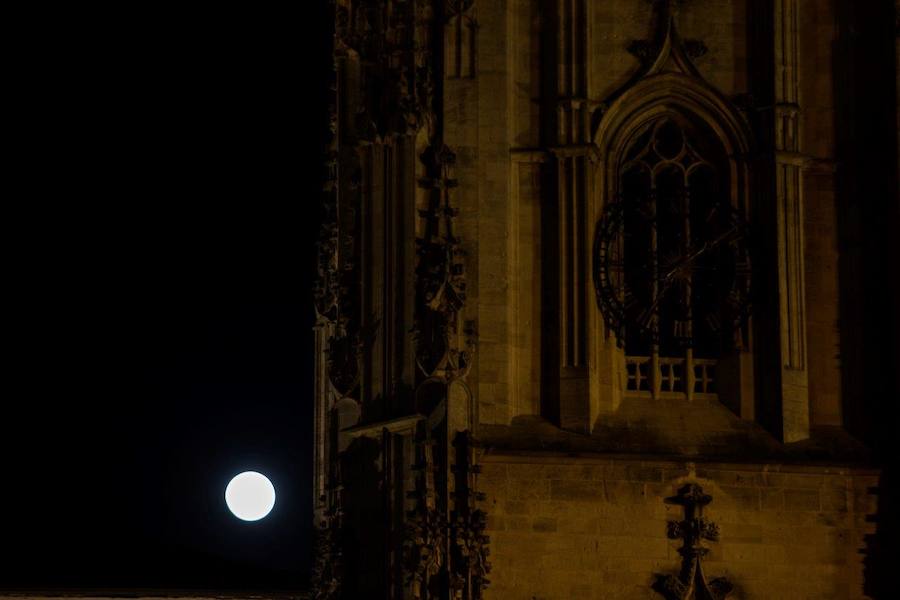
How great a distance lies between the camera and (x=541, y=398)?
21.6m

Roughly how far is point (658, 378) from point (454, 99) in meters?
3.98

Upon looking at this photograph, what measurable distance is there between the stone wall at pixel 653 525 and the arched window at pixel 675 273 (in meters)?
1.23

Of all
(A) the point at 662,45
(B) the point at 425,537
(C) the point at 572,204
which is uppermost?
(A) the point at 662,45

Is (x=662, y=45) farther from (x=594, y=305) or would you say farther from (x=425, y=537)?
(x=425, y=537)

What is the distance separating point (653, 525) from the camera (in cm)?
2111

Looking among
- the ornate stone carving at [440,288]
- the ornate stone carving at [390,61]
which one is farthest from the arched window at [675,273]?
the ornate stone carving at [390,61]

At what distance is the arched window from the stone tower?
3cm

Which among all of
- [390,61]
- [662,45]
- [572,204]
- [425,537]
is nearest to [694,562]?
[425,537]

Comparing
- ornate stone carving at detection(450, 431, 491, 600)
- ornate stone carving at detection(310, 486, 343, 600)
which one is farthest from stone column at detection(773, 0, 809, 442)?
ornate stone carving at detection(310, 486, 343, 600)

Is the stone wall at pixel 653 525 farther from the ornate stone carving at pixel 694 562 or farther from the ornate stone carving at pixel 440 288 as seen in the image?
the ornate stone carving at pixel 440 288

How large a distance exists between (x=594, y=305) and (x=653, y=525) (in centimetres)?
260

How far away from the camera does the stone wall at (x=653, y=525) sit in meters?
21.0

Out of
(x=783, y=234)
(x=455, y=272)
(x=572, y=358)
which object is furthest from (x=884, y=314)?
(x=455, y=272)

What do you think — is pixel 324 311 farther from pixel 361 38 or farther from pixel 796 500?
pixel 796 500
